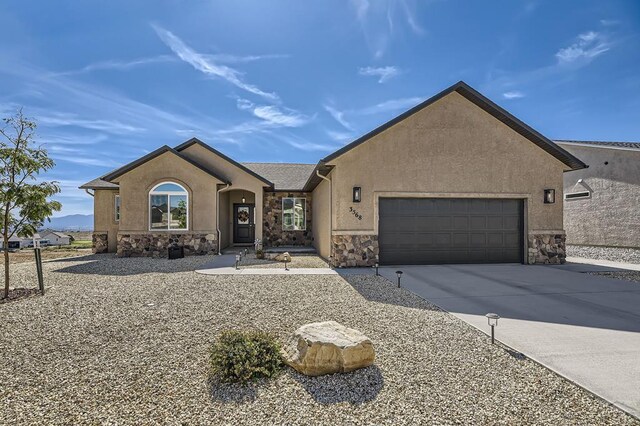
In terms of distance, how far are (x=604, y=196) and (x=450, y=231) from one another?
8264mm

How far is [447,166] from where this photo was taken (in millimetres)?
10852

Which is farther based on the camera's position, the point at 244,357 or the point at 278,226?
the point at 278,226

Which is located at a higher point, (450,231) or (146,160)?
(146,160)

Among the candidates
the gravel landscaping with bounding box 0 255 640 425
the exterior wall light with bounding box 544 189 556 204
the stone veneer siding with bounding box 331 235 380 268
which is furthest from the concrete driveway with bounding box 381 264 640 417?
the exterior wall light with bounding box 544 189 556 204

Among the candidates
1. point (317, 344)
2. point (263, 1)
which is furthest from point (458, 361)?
point (263, 1)

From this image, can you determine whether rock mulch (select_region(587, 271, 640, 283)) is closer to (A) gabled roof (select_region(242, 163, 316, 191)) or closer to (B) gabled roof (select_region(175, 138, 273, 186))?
(A) gabled roof (select_region(242, 163, 316, 191))

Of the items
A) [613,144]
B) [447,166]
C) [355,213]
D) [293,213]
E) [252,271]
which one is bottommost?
[252,271]

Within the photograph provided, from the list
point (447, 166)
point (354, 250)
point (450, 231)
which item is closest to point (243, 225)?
point (354, 250)

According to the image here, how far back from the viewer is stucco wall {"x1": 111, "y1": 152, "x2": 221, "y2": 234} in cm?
1327

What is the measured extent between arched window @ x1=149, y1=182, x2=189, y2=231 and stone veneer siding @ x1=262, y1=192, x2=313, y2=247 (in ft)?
15.4

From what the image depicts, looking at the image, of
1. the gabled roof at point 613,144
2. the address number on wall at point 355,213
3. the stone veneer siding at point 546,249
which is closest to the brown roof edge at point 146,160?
the address number on wall at point 355,213

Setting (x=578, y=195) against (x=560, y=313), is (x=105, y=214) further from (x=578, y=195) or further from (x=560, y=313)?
(x=578, y=195)

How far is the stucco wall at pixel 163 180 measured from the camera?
13.3 metres

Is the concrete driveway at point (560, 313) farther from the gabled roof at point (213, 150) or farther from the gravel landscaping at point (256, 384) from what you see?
the gabled roof at point (213, 150)
